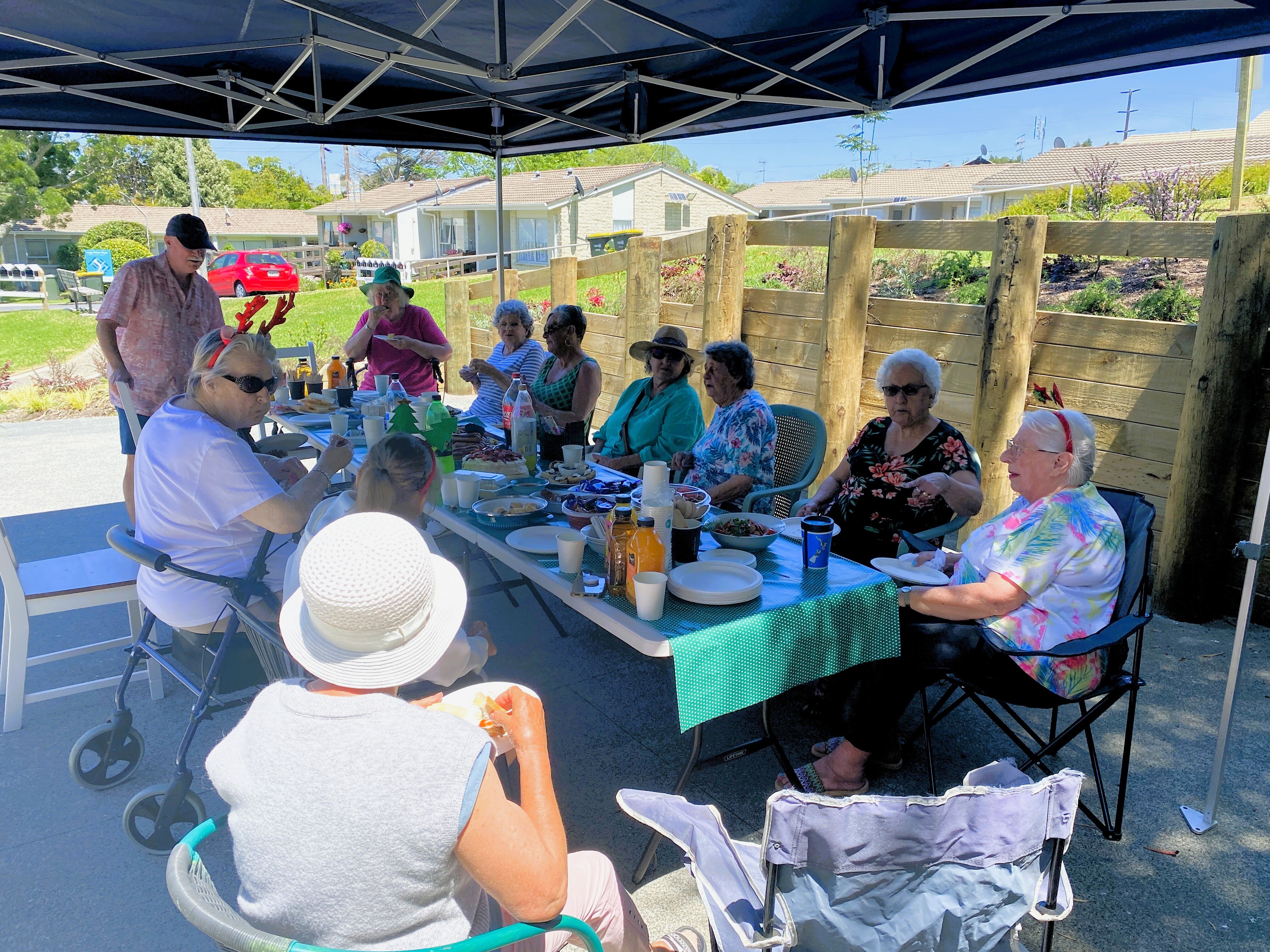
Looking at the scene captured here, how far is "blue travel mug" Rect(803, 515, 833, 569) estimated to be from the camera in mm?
2297

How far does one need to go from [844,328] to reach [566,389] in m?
1.75

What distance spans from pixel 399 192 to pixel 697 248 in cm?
4382

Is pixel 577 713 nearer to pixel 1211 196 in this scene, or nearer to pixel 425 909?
pixel 425 909

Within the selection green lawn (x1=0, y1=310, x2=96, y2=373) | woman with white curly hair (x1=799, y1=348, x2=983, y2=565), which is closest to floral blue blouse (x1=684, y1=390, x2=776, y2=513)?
woman with white curly hair (x1=799, y1=348, x2=983, y2=565)

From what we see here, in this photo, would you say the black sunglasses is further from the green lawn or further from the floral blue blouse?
the green lawn

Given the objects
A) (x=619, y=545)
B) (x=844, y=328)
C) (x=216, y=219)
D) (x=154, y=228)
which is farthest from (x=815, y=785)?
(x=216, y=219)

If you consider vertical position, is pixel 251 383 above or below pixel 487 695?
above

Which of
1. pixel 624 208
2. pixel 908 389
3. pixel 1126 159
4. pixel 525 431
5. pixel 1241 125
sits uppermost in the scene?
pixel 1126 159

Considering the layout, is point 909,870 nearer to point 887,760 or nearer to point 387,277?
point 887,760

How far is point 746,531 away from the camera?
8.29ft

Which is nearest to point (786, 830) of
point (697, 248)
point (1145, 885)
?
point (1145, 885)

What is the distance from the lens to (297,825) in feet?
3.50

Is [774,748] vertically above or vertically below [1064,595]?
below

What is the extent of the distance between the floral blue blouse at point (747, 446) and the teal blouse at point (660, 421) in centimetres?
33
